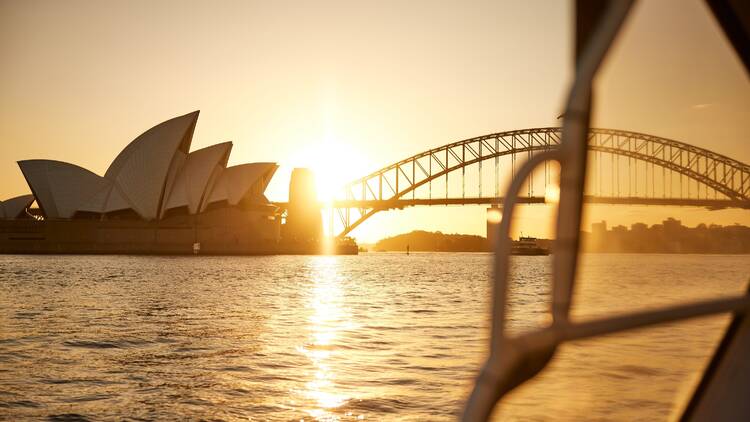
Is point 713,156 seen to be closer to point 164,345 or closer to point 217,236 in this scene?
point 164,345

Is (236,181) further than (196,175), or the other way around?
(236,181)

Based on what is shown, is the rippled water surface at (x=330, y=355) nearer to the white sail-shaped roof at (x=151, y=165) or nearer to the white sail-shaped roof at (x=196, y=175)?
the white sail-shaped roof at (x=151, y=165)

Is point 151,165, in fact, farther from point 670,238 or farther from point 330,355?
point 670,238

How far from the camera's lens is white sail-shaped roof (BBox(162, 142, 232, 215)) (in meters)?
68.9

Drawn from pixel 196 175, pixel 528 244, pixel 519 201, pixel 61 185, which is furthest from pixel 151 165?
pixel 519 201

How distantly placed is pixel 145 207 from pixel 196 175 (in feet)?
20.4

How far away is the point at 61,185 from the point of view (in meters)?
73.7

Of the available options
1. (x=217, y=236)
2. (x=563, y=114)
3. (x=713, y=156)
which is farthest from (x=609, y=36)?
(x=217, y=236)

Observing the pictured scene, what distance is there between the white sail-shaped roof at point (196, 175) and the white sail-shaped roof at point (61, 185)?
7.80 metres

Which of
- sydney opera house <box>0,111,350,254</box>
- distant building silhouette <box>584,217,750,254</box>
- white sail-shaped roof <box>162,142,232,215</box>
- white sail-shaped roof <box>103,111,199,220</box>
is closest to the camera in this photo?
distant building silhouette <box>584,217,750,254</box>

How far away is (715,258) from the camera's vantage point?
2021 mm

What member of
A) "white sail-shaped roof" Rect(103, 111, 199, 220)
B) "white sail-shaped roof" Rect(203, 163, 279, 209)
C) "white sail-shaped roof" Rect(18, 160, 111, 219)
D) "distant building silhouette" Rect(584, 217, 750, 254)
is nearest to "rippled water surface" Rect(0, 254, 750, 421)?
"distant building silhouette" Rect(584, 217, 750, 254)

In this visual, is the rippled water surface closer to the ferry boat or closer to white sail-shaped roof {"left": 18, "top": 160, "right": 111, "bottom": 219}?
the ferry boat

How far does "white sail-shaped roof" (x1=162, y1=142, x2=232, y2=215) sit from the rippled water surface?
4757 cm
